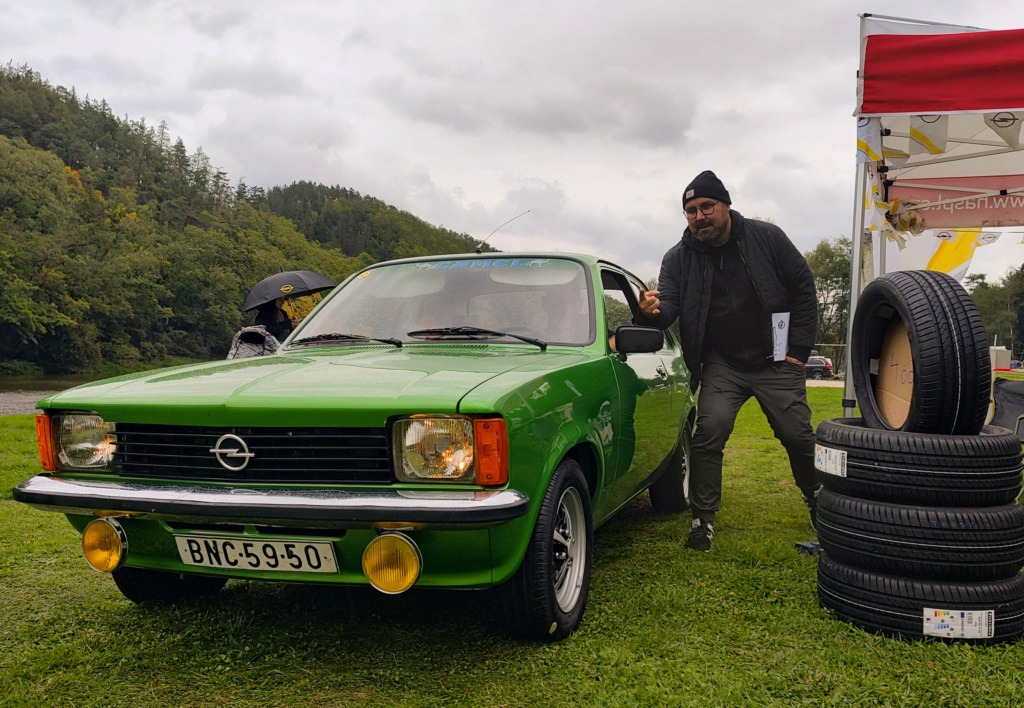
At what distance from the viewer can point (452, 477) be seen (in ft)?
8.46

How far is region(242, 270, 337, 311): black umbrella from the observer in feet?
18.9

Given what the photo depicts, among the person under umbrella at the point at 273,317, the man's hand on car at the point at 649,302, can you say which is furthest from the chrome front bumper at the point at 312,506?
the person under umbrella at the point at 273,317

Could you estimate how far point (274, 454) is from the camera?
268 centimetres

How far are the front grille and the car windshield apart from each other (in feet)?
3.92

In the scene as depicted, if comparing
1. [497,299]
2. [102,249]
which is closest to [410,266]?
[497,299]

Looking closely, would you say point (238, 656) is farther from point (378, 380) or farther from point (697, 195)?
point (697, 195)

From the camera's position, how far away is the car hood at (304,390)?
102 inches

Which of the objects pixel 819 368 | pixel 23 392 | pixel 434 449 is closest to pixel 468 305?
pixel 434 449

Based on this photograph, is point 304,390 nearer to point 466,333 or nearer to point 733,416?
point 466,333

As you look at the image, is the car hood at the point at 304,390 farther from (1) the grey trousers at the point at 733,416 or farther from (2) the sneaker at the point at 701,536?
(2) the sneaker at the point at 701,536

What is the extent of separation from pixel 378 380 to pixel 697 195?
7.99 ft

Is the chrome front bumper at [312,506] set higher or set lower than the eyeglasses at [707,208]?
lower

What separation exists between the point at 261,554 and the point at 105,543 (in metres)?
0.65

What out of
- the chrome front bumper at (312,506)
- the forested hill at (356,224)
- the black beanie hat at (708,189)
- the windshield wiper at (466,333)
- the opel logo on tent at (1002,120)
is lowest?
the chrome front bumper at (312,506)
